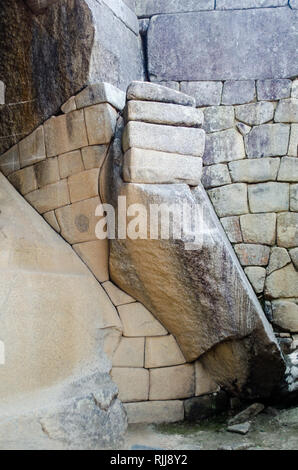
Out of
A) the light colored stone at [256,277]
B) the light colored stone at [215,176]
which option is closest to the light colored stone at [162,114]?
the light colored stone at [215,176]

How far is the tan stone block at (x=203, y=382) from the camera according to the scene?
4.41 m

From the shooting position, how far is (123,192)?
403 cm

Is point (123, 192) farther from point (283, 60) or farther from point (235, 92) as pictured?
point (283, 60)

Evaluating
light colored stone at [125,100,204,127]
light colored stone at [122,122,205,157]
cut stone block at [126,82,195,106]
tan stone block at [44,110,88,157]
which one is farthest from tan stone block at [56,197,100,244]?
cut stone block at [126,82,195,106]

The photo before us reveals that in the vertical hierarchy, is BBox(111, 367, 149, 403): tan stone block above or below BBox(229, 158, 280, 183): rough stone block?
below

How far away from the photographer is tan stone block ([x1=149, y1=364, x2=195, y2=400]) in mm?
4289

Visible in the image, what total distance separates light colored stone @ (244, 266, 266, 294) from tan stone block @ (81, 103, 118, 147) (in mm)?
1801

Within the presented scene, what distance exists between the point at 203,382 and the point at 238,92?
2771 millimetres

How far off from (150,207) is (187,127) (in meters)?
0.78

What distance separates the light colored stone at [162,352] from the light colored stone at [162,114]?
177cm

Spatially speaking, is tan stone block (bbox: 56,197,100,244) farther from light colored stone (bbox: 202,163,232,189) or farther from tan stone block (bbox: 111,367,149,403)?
light colored stone (bbox: 202,163,232,189)

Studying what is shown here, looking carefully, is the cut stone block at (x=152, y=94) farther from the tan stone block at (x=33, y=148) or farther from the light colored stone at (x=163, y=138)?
the tan stone block at (x=33, y=148)
